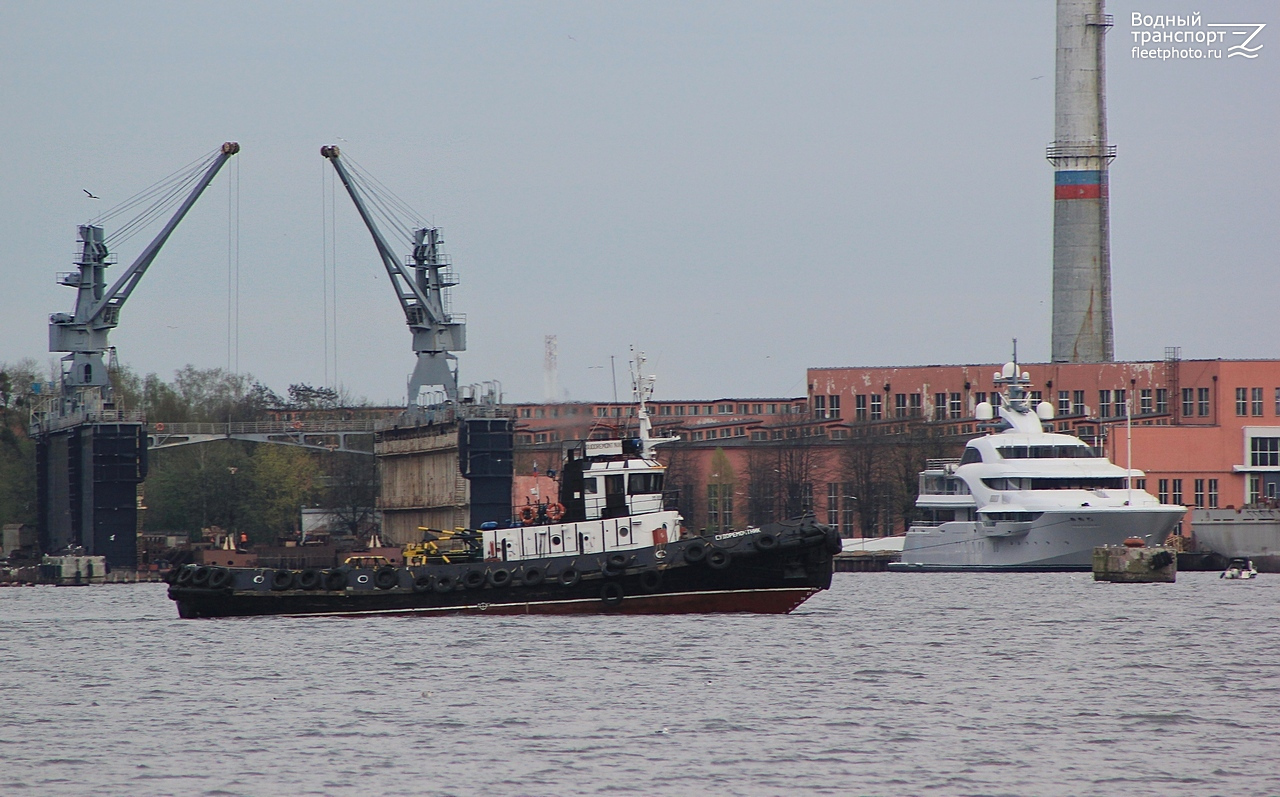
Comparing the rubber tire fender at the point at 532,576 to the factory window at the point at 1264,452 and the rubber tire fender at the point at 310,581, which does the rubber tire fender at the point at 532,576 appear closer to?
the rubber tire fender at the point at 310,581

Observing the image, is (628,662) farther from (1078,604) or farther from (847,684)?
(1078,604)

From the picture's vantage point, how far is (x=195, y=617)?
53.3 meters

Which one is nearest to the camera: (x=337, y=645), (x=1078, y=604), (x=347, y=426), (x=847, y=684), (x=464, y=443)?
(x=847, y=684)

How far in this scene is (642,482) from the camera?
49.7m

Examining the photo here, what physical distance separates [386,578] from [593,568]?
608 cm

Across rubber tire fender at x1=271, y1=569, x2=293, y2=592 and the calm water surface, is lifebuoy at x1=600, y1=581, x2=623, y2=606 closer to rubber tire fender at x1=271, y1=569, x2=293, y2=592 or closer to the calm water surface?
the calm water surface

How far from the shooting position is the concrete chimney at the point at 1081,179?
11288 centimetres

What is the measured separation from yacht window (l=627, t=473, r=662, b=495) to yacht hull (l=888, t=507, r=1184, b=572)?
149ft

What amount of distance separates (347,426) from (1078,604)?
222 feet

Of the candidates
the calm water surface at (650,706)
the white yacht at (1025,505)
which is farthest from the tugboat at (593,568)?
the white yacht at (1025,505)

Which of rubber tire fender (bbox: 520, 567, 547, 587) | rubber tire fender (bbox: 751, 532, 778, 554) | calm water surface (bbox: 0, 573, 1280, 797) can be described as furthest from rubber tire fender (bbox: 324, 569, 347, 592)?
rubber tire fender (bbox: 751, 532, 778, 554)

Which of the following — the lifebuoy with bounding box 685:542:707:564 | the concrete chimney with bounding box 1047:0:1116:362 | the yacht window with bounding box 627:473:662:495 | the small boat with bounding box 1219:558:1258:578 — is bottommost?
the small boat with bounding box 1219:558:1258:578

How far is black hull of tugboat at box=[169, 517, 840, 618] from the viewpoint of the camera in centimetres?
4806

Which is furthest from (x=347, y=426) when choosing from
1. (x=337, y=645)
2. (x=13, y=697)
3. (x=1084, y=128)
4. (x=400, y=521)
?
(x=13, y=697)
